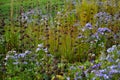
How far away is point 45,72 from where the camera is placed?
5812 millimetres

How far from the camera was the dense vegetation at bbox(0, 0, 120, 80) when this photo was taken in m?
5.67

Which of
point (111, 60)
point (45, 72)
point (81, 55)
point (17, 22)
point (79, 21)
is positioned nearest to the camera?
point (111, 60)

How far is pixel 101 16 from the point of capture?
805 cm

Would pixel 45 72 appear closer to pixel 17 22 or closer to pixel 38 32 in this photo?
pixel 38 32

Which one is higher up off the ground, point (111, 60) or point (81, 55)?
point (111, 60)

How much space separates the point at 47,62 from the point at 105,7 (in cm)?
330

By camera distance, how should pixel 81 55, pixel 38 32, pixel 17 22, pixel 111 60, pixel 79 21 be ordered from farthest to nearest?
pixel 17 22 → pixel 79 21 → pixel 38 32 → pixel 81 55 → pixel 111 60

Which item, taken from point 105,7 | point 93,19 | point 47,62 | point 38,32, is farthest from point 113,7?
point 47,62

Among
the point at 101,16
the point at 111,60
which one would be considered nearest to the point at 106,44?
the point at 101,16

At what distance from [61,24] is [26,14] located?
163 cm

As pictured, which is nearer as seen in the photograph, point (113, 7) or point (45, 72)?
point (45, 72)

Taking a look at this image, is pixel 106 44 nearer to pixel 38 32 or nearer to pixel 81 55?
pixel 81 55

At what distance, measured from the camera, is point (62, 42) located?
7125mm

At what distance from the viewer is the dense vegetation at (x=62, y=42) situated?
5674 millimetres
